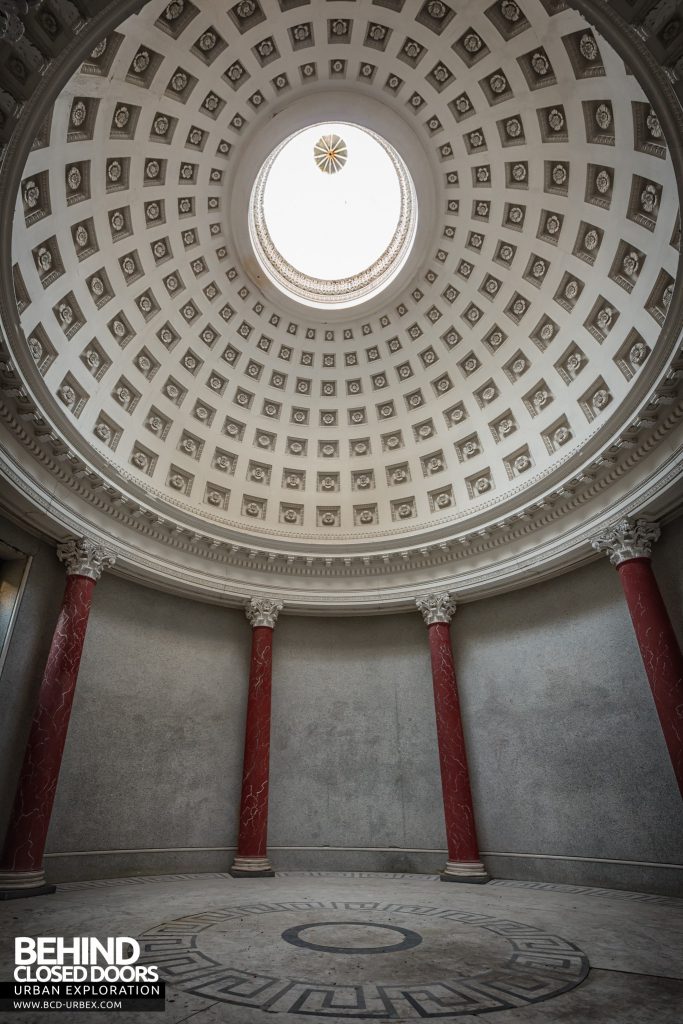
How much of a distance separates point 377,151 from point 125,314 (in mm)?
12932

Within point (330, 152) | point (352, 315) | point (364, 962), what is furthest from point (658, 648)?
point (330, 152)

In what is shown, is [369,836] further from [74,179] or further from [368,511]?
[74,179]

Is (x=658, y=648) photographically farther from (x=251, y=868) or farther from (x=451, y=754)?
(x=251, y=868)

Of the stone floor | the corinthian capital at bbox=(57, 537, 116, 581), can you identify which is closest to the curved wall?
the corinthian capital at bbox=(57, 537, 116, 581)

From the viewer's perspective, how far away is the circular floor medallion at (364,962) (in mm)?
5121

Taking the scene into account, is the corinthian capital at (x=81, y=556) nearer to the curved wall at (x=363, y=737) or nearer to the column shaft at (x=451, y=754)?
the curved wall at (x=363, y=737)

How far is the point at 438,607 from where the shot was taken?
18453 millimetres

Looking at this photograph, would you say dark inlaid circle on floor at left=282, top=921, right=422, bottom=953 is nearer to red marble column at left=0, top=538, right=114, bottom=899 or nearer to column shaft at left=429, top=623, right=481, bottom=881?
red marble column at left=0, top=538, right=114, bottom=899

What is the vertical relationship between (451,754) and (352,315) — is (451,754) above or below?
below

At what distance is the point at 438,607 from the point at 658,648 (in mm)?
7138

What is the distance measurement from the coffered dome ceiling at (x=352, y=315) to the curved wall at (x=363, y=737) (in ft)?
6.05

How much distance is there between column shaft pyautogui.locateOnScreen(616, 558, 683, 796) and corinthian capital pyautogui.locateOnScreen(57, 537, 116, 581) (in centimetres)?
1460
